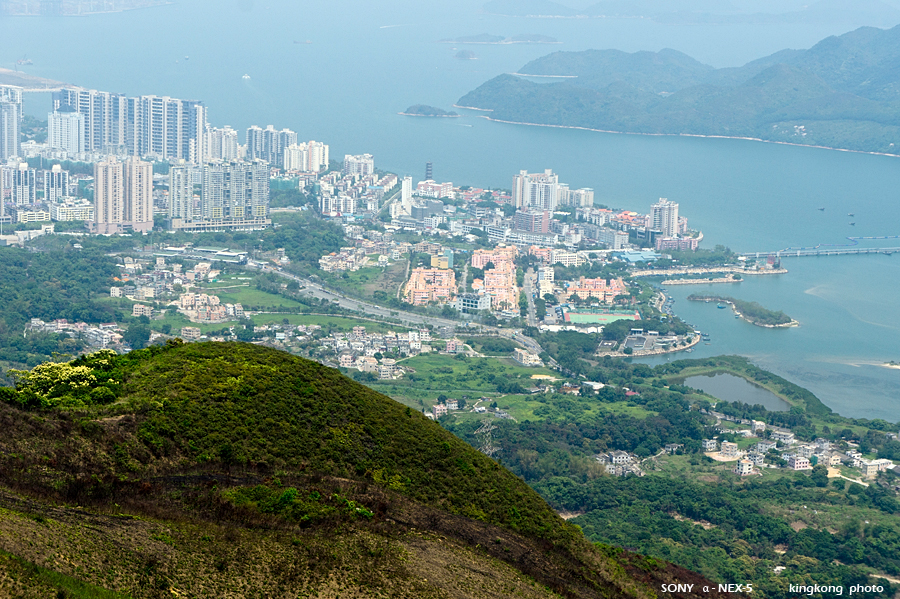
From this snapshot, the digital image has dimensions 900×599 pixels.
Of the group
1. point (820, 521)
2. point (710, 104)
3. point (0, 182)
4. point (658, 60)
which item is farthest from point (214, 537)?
point (658, 60)

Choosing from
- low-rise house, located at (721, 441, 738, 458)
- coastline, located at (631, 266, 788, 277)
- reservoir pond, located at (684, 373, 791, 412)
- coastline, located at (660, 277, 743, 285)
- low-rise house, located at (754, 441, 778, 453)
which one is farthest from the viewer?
coastline, located at (631, 266, 788, 277)

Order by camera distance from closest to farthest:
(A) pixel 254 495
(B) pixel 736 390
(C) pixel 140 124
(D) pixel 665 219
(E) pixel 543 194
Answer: (A) pixel 254 495 → (B) pixel 736 390 → (D) pixel 665 219 → (E) pixel 543 194 → (C) pixel 140 124

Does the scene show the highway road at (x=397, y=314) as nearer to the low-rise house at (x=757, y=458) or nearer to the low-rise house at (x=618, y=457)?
the low-rise house at (x=618, y=457)

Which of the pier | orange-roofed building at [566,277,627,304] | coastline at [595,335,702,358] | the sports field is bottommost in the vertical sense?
coastline at [595,335,702,358]

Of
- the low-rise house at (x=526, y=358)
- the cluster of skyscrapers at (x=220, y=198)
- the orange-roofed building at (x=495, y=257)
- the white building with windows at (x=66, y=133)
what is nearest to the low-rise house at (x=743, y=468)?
the low-rise house at (x=526, y=358)

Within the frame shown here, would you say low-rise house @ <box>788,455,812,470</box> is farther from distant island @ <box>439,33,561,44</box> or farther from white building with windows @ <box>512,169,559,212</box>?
distant island @ <box>439,33,561,44</box>

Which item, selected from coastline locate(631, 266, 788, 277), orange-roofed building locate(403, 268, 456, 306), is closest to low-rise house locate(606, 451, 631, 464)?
orange-roofed building locate(403, 268, 456, 306)

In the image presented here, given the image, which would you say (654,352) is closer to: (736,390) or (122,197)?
(736,390)

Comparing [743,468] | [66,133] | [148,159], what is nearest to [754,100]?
[148,159]
